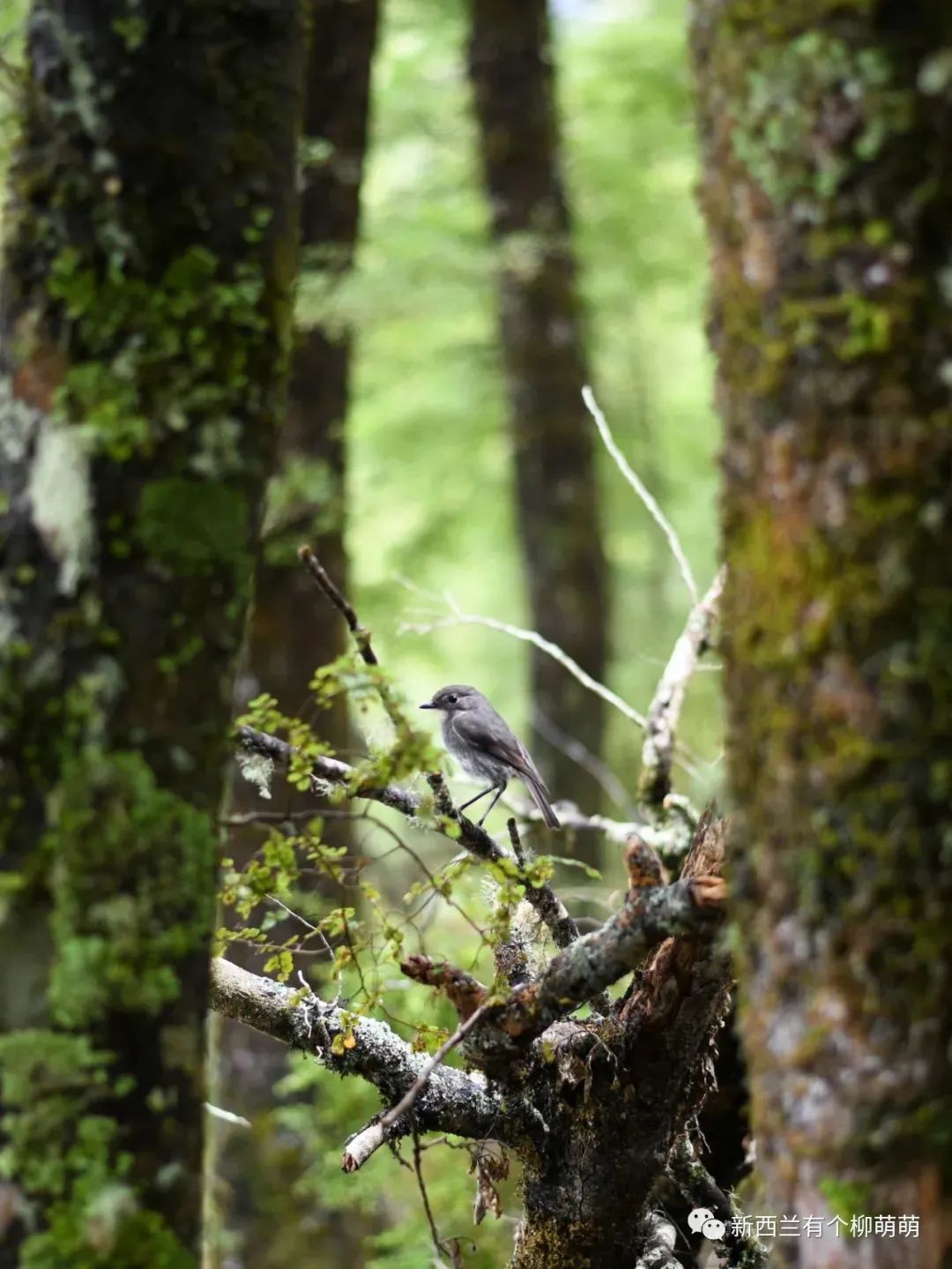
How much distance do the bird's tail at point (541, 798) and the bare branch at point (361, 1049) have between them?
147 cm

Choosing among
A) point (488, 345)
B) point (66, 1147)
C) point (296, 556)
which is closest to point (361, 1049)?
point (66, 1147)

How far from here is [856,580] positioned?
6.00ft

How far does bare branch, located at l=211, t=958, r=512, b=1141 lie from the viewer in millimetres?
3477

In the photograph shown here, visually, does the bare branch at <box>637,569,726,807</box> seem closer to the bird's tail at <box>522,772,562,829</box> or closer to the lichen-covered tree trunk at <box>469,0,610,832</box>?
the bird's tail at <box>522,772,562,829</box>

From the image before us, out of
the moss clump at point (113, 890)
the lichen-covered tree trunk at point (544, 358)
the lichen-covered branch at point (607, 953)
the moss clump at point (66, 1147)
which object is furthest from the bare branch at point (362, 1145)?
the lichen-covered tree trunk at point (544, 358)

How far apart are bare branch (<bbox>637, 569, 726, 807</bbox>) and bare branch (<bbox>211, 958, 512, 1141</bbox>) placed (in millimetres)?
986

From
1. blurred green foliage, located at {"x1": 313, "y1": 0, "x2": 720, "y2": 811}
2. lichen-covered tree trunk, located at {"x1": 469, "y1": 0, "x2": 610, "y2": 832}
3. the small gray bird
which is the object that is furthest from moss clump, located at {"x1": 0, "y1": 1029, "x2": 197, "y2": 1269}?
lichen-covered tree trunk, located at {"x1": 469, "y1": 0, "x2": 610, "y2": 832}

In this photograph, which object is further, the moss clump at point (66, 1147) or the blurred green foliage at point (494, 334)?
the blurred green foliage at point (494, 334)

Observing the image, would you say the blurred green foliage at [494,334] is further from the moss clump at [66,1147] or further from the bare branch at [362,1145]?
the moss clump at [66,1147]

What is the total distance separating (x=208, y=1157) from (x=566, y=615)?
861 centimetres

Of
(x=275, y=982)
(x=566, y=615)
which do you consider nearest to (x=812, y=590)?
(x=275, y=982)

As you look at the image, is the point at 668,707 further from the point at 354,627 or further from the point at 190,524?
the point at 190,524

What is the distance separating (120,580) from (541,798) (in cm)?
327

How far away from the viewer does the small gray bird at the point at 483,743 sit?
521 centimetres
